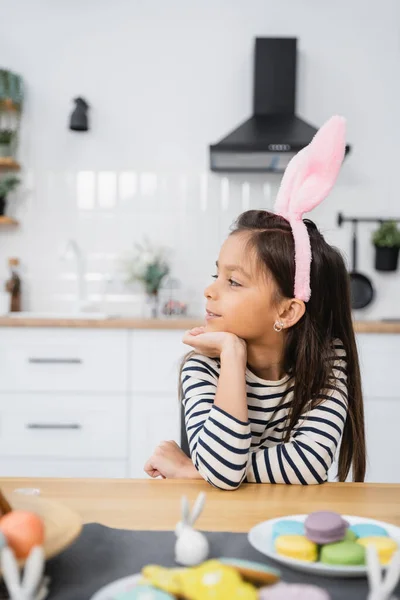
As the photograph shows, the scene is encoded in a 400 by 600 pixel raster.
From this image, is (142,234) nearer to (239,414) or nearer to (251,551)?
(239,414)

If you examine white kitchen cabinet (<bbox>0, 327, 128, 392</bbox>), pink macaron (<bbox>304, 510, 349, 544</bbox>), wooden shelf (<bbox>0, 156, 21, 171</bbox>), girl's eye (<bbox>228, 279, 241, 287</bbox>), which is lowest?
white kitchen cabinet (<bbox>0, 327, 128, 392</bbox>)

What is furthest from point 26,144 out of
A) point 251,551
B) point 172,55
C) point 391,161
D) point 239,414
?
point 251,551

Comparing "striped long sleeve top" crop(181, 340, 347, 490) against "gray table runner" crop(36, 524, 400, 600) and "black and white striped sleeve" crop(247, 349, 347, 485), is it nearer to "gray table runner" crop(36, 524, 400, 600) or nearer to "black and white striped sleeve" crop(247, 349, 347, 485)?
"black and white striped sleeve" crop(247, 349, 347, 485)

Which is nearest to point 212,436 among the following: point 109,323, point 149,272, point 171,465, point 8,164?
point 171,465

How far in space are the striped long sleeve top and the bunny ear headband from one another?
178mm

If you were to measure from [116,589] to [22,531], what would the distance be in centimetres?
9

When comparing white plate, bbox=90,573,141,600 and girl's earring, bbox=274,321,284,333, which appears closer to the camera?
white plate, bbox=90,573,141,600

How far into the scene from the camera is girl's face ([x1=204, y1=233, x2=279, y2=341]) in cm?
121

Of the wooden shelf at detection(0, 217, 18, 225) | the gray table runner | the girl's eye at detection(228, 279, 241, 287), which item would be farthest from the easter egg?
the wooden shelf at detection(0, 217, 18, 225)

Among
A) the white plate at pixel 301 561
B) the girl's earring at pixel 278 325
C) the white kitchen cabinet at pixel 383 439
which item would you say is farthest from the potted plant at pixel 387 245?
the white plate at pixel 301 561

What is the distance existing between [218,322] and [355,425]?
0.99 feet

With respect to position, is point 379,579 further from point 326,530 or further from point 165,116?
point 165,116

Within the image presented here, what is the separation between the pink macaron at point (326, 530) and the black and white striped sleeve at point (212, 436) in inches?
12.5

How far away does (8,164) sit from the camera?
3270mm
